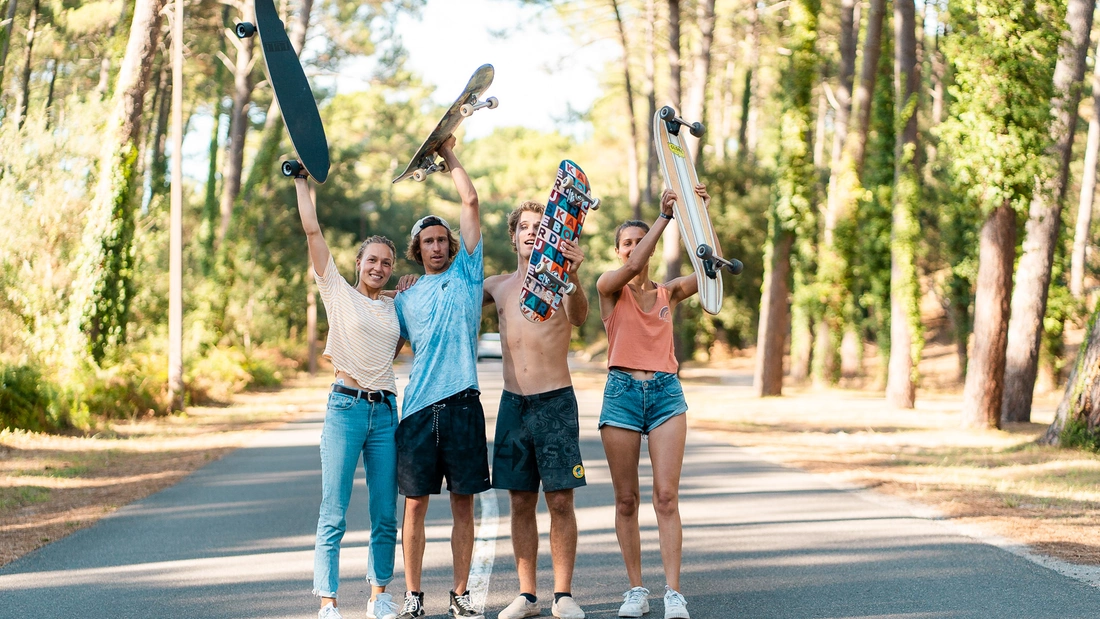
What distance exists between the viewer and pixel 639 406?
21.2 ft

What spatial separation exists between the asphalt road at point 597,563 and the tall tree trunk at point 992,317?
22.5 feet

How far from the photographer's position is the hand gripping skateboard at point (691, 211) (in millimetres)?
6403

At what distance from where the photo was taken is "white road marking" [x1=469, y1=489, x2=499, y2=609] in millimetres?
7023

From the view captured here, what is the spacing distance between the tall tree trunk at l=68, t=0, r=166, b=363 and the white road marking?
11232 mm

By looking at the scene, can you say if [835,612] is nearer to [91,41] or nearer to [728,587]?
[728,587]

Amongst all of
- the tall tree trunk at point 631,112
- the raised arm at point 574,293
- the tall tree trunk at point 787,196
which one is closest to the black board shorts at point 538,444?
the raised arm at point 574,293

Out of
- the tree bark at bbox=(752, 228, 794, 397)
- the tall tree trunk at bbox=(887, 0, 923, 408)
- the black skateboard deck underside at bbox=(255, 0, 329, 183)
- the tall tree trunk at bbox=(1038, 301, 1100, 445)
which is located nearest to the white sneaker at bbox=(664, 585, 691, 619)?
the black skateboard deck underside at bbox=(255, 0, 329, 183)

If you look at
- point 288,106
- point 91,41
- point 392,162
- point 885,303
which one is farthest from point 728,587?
point 392,162

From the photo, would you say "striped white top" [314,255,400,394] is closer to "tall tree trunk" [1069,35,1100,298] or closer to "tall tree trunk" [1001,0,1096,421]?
"tall tree trunk" [1001,0,1096,421]

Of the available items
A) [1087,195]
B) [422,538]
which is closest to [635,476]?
[422,538]

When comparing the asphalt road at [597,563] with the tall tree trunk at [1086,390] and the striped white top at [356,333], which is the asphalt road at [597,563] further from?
the tall tree trunk at [1086,390]

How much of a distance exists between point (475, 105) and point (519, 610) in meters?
2.61

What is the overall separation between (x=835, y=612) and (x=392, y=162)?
6101 cm

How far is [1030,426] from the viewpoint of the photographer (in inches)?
703
